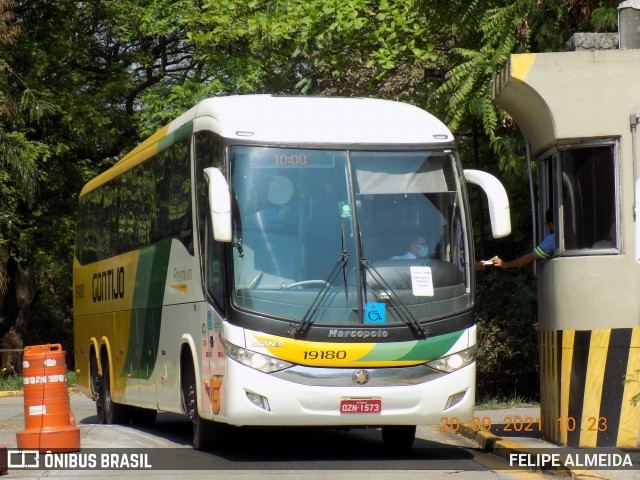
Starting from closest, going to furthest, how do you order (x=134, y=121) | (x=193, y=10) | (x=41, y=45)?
(x=193, y=10)
(x=41, y=45)
(x=134, y=121)

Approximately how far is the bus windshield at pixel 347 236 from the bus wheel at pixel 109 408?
6939 millimetres

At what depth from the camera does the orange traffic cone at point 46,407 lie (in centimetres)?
1187

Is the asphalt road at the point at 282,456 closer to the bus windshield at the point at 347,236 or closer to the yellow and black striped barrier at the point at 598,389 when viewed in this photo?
the yellow and black striped barrier at the point at 598,389

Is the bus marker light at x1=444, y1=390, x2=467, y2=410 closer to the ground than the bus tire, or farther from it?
farther from it

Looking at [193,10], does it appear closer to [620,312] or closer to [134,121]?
[134,121]

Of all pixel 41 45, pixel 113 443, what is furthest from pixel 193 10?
pixel 113 443

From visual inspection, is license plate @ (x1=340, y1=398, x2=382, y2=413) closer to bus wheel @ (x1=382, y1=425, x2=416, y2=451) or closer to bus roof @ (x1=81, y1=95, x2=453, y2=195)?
bus wheel @ (x1=382, y1=425, x2=416, y2=451)

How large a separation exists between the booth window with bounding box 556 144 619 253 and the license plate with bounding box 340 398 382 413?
7.86 feet

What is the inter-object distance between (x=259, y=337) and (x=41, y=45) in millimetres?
21714

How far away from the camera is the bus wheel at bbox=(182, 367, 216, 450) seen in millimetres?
12664

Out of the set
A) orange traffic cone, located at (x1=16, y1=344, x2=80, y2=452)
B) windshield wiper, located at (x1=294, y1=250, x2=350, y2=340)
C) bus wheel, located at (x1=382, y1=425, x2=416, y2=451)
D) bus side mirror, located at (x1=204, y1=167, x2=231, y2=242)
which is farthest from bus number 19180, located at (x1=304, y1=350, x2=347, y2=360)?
orange traffic cone, located at (x1=16, y1=344, x2=80, y2=452)

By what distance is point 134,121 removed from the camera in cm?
3328

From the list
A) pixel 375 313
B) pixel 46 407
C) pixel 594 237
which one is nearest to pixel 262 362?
pixel 375 313
